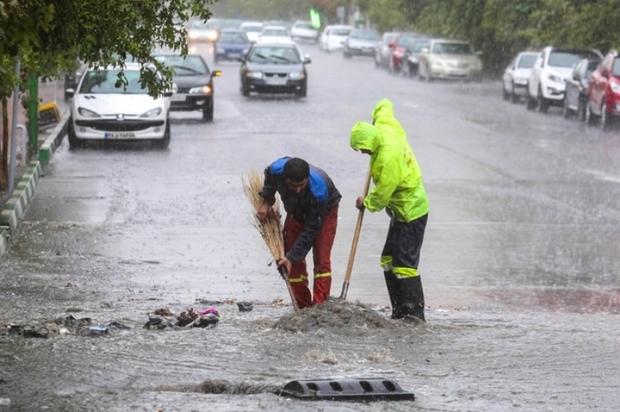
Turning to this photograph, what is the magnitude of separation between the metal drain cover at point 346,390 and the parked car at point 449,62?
4121cm

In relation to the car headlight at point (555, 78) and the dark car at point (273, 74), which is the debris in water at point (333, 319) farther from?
the dark car at point (273, 74)

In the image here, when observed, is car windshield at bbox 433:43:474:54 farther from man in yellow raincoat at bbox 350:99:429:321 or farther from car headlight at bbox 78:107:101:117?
man in yellow raincoat at bbox 350:99:429:321

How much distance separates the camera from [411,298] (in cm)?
936

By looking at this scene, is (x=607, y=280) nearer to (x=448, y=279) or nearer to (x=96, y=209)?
(x=448, y=279)

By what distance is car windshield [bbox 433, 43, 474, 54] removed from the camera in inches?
1908

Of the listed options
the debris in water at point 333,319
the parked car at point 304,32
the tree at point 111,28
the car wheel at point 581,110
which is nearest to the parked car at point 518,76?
the car wheel at point 581,110

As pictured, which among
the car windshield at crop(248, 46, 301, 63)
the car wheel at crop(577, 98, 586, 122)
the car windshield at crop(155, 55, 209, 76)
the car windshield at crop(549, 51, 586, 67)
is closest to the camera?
the car windshield at crop(155, 55, 209, 76)

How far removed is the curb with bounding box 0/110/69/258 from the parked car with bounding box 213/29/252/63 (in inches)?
1358

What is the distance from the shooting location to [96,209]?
52.6 ft

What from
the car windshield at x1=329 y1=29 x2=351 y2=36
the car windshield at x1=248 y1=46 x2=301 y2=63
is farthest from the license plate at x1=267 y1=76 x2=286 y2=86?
the car windshield at x1=329 y1=29 x2=351 y2=36

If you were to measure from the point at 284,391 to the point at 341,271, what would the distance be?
17.5 feet

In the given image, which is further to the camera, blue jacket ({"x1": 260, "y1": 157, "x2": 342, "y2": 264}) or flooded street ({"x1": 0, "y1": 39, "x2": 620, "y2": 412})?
blue jacket ({"x1": 260, "y1": 157, "x2": 342, "y2": 264})

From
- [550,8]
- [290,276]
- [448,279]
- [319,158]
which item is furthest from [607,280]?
[550,8]

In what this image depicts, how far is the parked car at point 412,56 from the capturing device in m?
51.9
